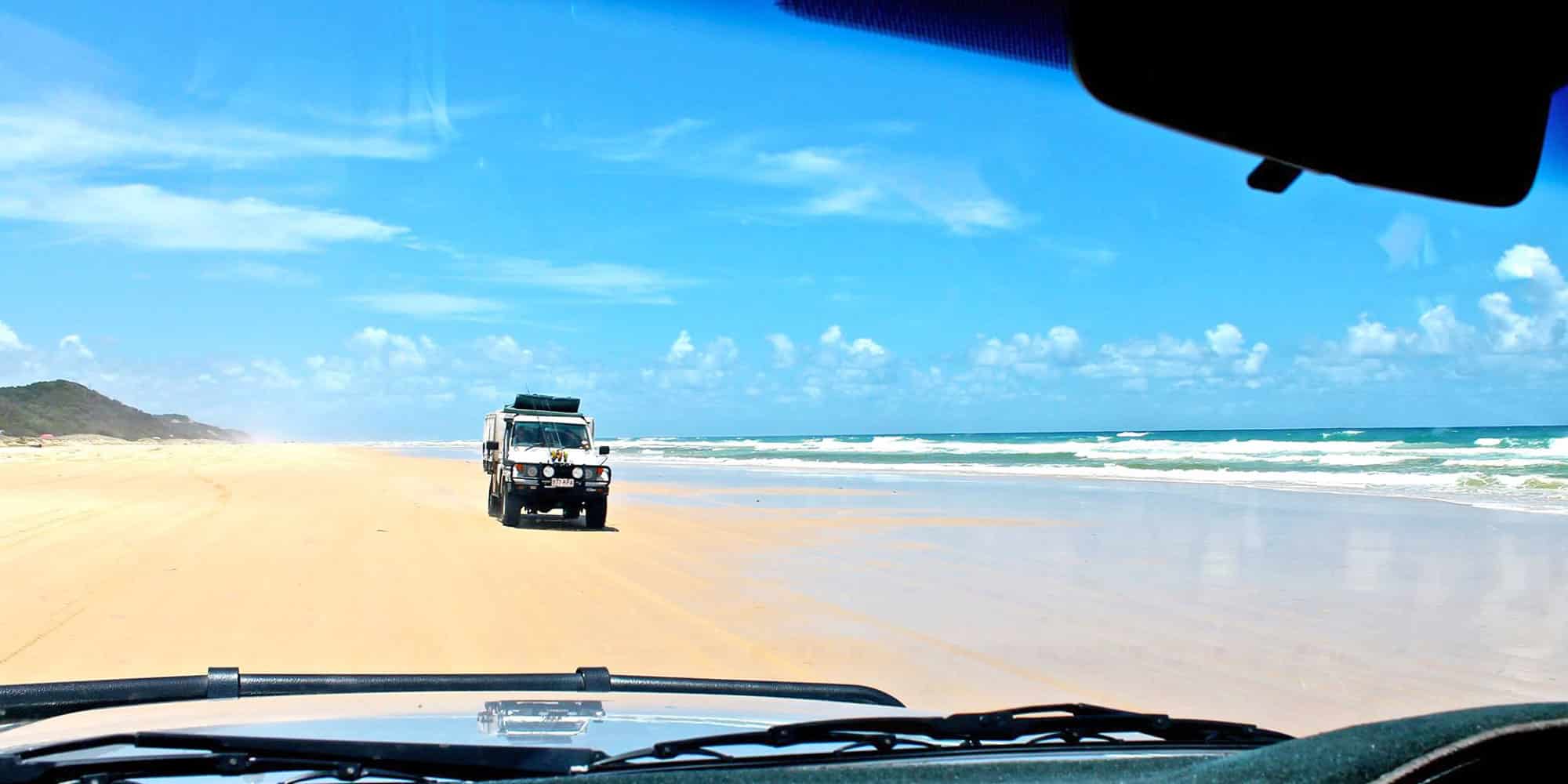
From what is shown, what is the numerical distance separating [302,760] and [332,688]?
1.44m

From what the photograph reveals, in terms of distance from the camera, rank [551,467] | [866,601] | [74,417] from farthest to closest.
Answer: [74,417] < [551,467] < [866,601]

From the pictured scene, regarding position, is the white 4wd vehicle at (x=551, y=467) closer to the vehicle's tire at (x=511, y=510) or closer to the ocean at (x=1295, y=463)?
the vehicle's tire at (x=511, y=510)

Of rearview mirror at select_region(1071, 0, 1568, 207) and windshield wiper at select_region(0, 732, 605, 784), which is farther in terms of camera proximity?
windshield wiper at select_region(0, 732, 605, 784)

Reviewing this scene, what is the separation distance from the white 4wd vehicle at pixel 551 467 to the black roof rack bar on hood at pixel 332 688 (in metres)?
14.9

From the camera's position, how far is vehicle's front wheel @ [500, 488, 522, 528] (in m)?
19.2

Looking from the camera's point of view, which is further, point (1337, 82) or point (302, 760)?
point (302, 760)

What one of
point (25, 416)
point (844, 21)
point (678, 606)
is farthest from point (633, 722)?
point (25, 416)

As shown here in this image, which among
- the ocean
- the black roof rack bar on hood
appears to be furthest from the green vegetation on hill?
the black roof rack bar on hood

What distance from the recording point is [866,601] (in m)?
11.6

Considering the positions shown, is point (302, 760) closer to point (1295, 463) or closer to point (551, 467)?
point (551, 467)

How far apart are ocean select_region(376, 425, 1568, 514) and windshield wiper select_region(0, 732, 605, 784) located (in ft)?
78.2

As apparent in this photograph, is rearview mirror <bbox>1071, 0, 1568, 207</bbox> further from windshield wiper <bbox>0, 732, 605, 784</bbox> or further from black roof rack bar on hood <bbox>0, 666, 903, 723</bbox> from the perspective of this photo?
black roof rack bar on hood <bbox>0, 666, 903, 723</bbox>

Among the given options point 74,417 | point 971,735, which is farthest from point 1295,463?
point 74,417

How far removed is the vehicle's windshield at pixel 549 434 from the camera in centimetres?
1994
